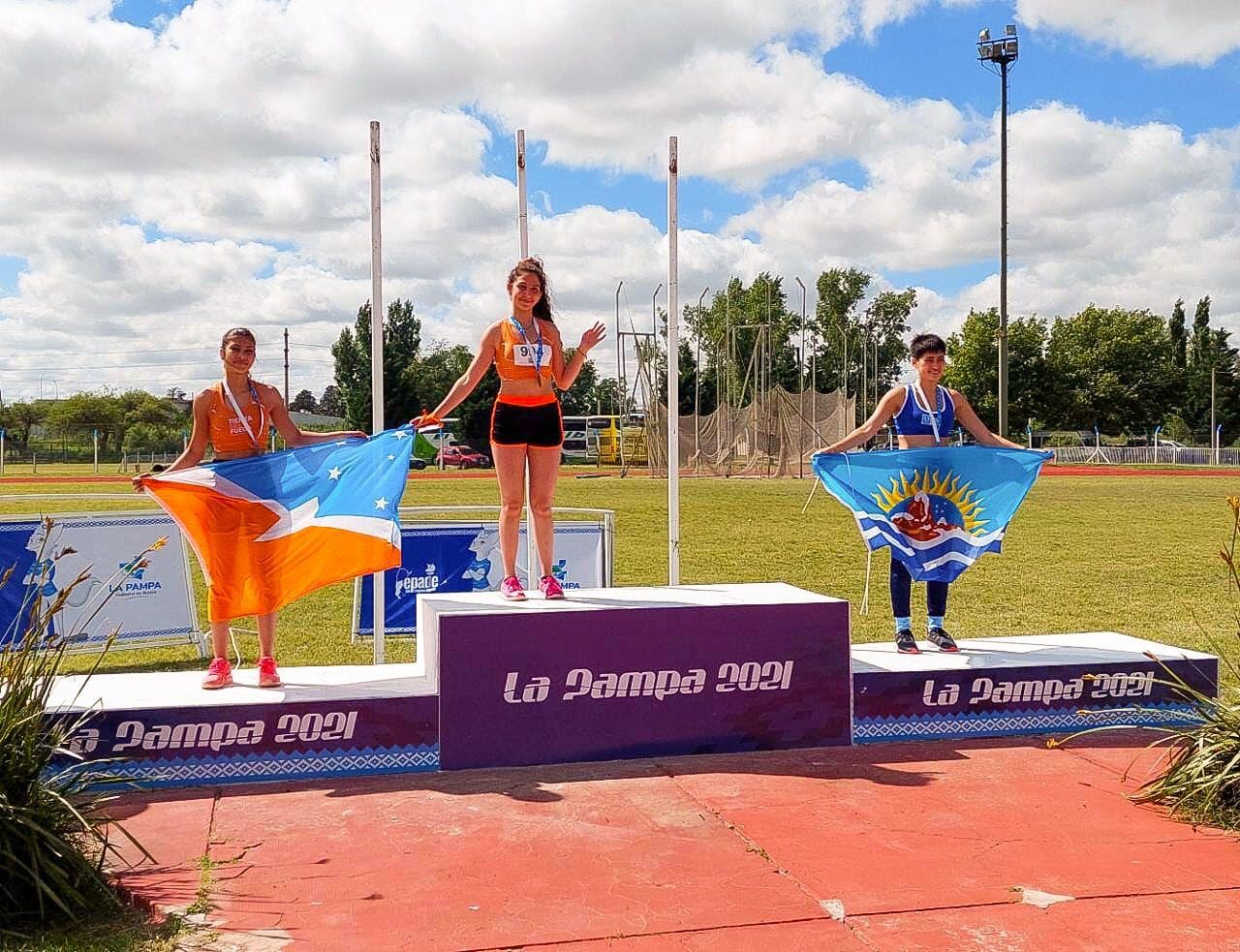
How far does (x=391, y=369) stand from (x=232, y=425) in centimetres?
5019

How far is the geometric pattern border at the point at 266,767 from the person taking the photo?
5484 millimetres

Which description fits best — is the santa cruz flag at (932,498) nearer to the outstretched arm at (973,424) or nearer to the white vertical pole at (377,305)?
the outstretched arm at (973,424)

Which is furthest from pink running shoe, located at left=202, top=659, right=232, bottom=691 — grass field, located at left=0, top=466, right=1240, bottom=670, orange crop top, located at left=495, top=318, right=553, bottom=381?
grass field, located at left=0, top=466, right=1240, bottom=670

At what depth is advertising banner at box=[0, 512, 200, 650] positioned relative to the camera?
9.18m

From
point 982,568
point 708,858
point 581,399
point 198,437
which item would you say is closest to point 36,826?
point 708,858

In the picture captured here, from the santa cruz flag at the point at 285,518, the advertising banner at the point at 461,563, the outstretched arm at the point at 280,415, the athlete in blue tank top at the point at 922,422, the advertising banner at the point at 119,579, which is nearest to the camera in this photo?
the santa cruz flag at the point at 285,518

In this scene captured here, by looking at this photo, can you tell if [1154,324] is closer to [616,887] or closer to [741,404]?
[741,404]

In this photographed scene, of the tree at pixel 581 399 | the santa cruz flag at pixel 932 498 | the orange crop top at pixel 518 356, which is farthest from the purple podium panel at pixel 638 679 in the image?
the tree at pixel 581 399

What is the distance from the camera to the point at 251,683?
6109mm

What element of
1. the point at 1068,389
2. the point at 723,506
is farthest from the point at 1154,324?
the point at 723,506

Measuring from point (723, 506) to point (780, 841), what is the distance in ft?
65.2

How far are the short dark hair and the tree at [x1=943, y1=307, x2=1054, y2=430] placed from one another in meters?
70.6

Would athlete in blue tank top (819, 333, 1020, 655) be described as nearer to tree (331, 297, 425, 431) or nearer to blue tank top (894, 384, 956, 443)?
blue tank top (894, 384, 956, 443)

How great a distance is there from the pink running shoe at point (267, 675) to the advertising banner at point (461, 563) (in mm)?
3533
